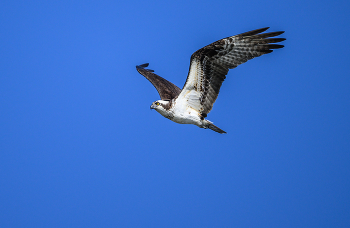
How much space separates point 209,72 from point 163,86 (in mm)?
2860

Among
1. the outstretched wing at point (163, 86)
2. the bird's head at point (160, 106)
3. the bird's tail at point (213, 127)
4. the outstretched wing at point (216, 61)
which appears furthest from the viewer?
the outstretched wing at point (163, 86)

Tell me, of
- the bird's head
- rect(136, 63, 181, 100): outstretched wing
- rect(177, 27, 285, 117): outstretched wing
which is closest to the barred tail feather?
rect(177, 27, 285, 117): outstretched wing

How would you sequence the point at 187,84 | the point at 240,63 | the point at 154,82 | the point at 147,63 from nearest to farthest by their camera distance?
the point at 240,63, the point at 187,84, the point at 154,82, the point at 147,63

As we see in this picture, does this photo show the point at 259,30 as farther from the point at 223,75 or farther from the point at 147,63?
the point at 147,63

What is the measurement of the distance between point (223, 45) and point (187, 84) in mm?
1233

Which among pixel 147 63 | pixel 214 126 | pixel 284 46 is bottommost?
pixel 214 126

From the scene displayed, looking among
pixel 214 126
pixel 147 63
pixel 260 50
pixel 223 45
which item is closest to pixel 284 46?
pixel 260 50

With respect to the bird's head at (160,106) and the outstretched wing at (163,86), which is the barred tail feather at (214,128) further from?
the outstretched wing at (163,86)

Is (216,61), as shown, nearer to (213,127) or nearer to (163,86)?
(213,127)

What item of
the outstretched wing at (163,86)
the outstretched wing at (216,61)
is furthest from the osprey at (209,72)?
the outstretched wing at (163,86)

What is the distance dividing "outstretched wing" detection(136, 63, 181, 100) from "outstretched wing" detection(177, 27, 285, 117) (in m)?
1.40

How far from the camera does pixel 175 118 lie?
894 cm

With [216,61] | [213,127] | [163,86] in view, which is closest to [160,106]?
[213,127]

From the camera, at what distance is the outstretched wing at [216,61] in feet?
25.2
